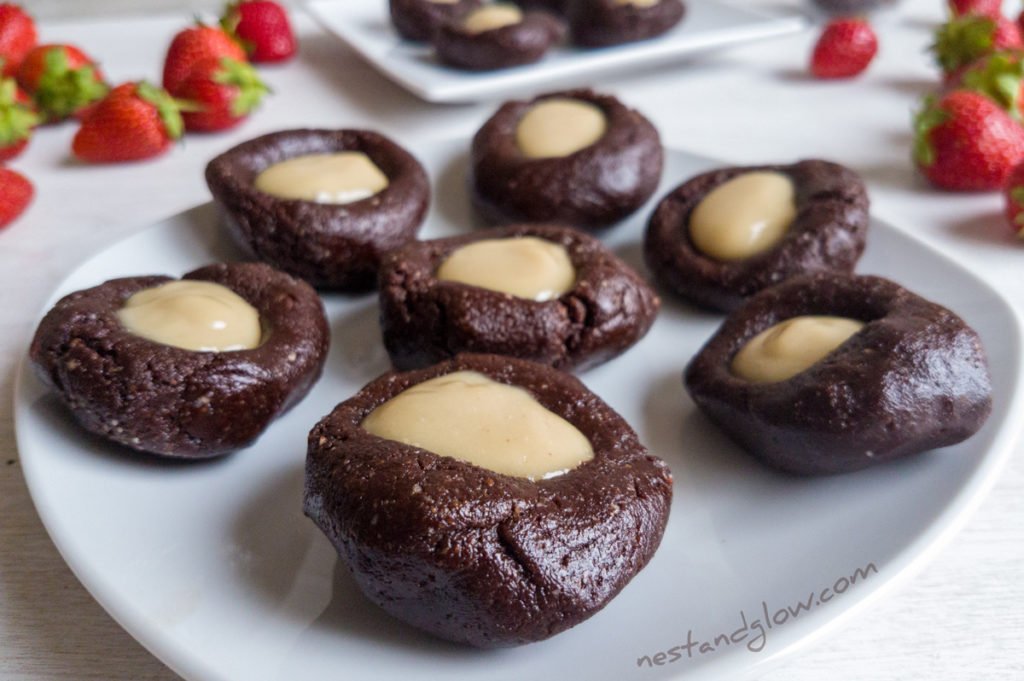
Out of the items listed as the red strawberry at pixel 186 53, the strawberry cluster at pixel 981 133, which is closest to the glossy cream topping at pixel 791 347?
the strawberry cluster at pixel 981 133

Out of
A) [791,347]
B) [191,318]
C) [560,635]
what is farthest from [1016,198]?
[191,318]

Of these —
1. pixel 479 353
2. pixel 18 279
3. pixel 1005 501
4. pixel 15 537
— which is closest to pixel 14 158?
pixel 18 279

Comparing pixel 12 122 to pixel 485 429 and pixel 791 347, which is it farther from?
pixel 791 347

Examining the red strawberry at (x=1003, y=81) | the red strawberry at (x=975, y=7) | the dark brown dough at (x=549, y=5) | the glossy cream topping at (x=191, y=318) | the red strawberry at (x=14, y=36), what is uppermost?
the red strawberry at (x=14, y=36)

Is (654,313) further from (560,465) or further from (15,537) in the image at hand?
(15,537)

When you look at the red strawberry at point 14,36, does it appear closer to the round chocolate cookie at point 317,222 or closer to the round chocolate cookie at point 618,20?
the round chocolate cookie at point 317,222

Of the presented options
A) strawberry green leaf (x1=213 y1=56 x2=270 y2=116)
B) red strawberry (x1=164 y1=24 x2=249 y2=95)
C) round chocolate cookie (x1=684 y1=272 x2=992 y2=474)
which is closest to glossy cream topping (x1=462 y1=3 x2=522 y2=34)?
strawberry green leaf (x1=213 y1=56 x2=270 y2=116)
